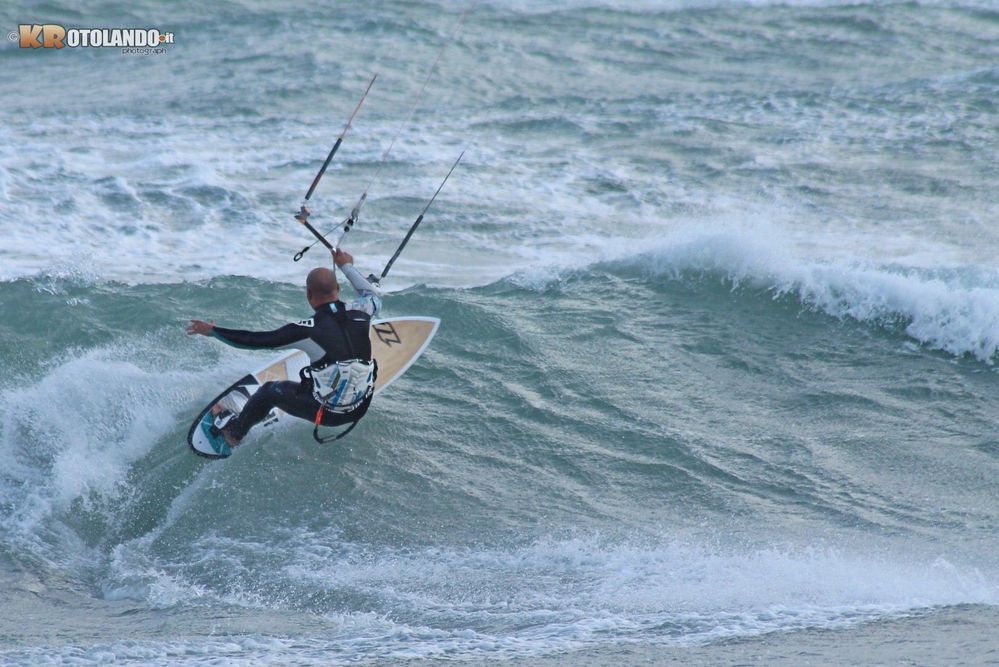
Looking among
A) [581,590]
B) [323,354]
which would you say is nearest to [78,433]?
[323,354]

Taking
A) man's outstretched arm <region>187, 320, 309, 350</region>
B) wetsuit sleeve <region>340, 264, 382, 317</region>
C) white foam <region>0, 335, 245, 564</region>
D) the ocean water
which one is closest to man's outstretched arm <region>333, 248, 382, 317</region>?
wetsuit sleeve <region>340, 264, 382, 317</region>

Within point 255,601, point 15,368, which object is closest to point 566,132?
point 15,368

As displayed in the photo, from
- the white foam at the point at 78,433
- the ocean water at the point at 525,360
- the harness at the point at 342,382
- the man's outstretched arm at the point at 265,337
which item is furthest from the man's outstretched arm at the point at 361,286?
the white foam at the point at 78,433

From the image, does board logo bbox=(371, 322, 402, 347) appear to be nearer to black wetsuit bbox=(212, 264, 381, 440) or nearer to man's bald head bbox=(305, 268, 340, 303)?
black wetsuit bbox=(212, 264, 381, 440)

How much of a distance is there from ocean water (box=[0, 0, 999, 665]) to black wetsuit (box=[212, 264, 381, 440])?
0.57m

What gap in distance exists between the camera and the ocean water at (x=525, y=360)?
614 cm

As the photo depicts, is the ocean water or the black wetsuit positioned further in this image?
the black wetsuit

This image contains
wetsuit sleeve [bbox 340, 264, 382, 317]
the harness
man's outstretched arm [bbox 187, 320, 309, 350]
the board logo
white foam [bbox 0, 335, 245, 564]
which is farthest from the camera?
the board logo

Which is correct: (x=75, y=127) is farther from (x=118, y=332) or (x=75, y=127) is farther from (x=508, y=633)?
(x=508, y=633)

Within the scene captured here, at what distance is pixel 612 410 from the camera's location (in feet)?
28.9

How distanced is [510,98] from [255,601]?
12.1 meters

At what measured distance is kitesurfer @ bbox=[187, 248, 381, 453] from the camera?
6.88 m

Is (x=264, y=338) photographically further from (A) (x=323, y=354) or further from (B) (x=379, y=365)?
(B) (x=379, y=365)

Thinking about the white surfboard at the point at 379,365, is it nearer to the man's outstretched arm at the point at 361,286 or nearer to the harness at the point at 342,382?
the harness at the point at 342,382
